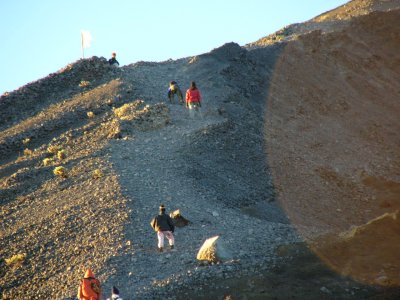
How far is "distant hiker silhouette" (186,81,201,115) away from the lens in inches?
1341

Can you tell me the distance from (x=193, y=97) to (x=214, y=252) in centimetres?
1625

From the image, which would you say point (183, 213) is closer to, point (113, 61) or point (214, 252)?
point (214, 252)

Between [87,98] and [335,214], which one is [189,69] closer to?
[87,98]

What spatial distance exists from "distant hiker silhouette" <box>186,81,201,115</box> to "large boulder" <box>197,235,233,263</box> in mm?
15493

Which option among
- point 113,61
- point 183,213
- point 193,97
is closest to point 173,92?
point 193,97

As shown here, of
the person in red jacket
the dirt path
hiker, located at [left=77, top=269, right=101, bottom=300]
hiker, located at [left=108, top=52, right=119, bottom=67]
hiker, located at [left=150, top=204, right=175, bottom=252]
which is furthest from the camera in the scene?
hiker, located at [left=108, top=52, right=119, bottom=67]

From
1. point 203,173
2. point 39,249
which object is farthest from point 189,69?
point 39,249

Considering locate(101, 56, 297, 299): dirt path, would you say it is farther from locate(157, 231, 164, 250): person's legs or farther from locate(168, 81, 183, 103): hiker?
locate(168, 81, 183, 103): hiker

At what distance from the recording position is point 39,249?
23.7 meters

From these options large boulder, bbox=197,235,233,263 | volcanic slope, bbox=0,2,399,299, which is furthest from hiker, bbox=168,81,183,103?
large boulder, bbox=197,235,233,263

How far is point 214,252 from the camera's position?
19.3 meters

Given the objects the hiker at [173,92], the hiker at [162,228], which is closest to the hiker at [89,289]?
the hiker at [162,228]

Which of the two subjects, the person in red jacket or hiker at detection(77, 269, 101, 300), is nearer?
hiker at detection(77, 269, 101, 300)

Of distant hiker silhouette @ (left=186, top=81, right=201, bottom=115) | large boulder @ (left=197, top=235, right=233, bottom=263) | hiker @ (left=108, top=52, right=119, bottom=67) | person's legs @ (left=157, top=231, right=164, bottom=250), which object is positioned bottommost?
large boulder @ (left=197, top=235, right=233, bottom=263)
